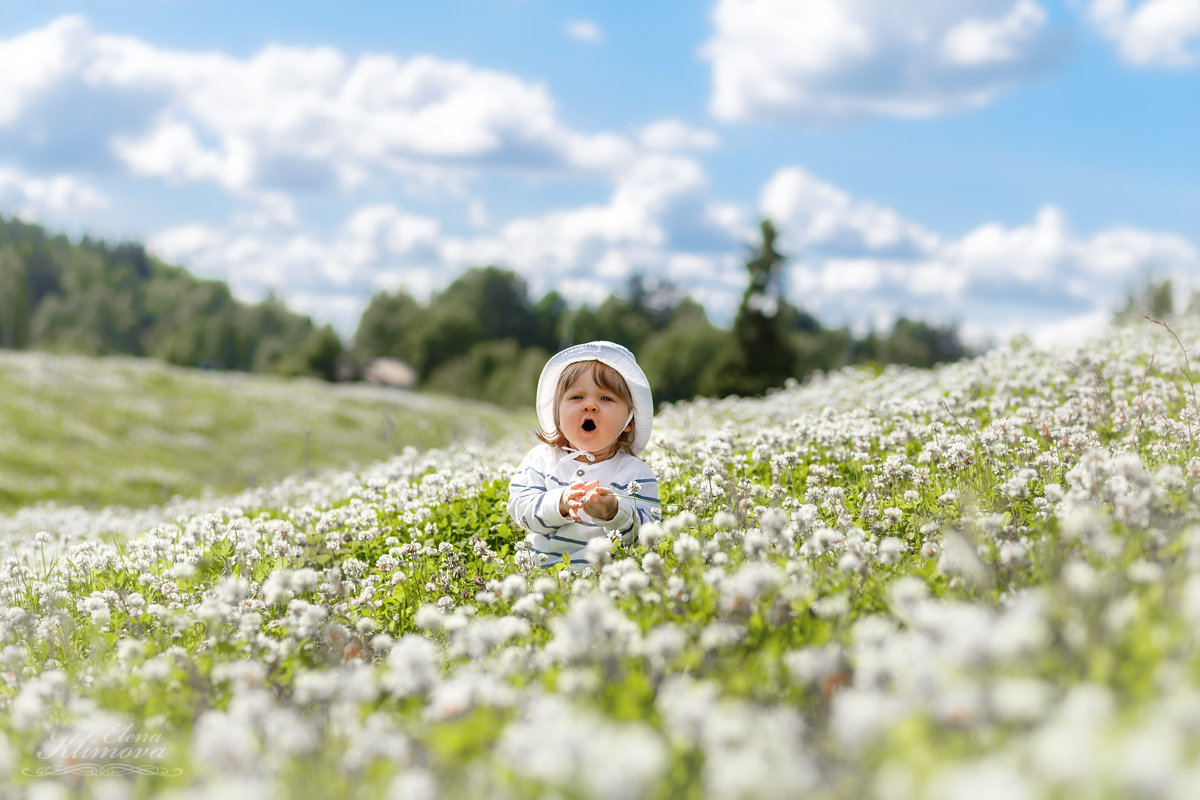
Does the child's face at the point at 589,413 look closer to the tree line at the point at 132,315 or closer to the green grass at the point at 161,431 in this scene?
the green grass at the point at 161,431

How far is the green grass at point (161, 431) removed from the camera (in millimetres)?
24391

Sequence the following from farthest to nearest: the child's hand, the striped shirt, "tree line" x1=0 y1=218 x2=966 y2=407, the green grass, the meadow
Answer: "tree line" x1=0 y1=218 x2=966 y2=407
the green grass
the striped shirt
the child's hand
the meadow

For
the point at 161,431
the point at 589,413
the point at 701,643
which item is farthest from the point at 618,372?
the point at 161,431

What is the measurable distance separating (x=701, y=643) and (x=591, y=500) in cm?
234

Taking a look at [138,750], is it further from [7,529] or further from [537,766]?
[7,529]

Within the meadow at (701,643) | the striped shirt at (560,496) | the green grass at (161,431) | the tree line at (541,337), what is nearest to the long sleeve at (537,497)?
the striped shirt at (560,496)

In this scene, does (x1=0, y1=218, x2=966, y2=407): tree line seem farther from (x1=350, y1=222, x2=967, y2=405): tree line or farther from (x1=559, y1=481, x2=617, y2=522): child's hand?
(x1=559, y1=481, x2=617, y2=522): child's hand

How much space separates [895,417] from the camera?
8.77m

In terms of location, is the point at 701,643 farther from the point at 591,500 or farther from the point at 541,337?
the point at 541,337

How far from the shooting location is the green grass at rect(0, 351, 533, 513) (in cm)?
2439

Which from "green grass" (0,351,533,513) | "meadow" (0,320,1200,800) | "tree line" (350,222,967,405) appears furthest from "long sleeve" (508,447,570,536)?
"tree line" (350,222,967,405)

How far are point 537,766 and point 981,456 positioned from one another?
5756 millimetres

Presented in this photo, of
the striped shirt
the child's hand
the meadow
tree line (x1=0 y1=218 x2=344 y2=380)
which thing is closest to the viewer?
the meadow

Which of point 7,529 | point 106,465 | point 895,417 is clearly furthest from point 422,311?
point 895,417
